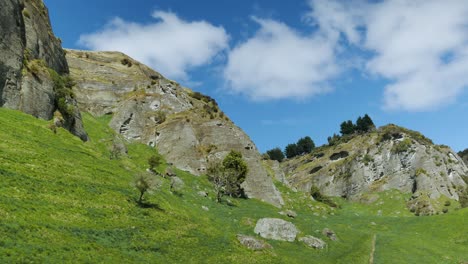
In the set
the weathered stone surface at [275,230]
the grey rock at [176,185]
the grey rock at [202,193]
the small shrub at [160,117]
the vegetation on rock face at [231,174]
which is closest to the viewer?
the weathered stone surface at [275,230]

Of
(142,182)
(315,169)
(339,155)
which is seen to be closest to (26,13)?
(142,182)

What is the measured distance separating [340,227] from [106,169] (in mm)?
44326

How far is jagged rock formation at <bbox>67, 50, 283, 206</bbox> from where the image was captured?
96438 millimetres

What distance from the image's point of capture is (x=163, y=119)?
11200 centimetres

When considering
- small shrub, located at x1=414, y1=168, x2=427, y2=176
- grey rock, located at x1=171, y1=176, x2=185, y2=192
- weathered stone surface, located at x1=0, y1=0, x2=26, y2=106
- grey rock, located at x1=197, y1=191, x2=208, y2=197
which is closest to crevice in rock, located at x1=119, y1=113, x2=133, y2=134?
grey rock, located at x1=171, y1=176, x2=185, y2=192

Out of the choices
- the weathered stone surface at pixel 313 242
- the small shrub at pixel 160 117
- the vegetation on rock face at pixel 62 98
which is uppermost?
the small shrub at pixel 160 117

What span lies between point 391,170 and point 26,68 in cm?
11555

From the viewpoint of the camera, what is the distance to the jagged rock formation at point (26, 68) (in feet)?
203

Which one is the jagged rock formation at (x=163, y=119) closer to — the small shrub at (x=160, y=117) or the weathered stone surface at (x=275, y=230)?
the small shrub at (x=160, y=117)

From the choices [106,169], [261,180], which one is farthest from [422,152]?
[106,169]

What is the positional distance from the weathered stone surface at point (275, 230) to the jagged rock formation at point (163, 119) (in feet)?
107

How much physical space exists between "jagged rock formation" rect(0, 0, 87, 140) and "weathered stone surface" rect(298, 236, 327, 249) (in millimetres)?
46887

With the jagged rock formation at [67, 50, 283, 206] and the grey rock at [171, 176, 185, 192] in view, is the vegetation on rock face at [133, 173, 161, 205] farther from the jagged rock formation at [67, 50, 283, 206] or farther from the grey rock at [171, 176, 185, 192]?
the jagged rock formation at [67, 50, 283, 206]

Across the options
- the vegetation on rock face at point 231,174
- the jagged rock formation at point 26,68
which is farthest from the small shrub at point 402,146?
the jagged rock formation at point 26,68
